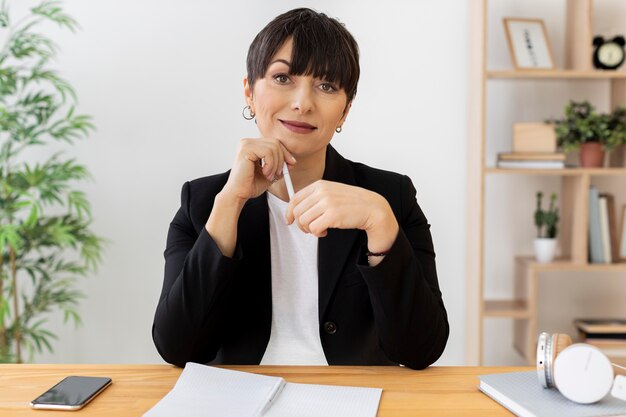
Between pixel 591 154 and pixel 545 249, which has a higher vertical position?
pixel 591 154

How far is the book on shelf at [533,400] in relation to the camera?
0.95 m

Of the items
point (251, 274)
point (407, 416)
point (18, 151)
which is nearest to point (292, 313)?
point (251, 274)

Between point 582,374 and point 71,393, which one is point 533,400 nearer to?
point 582,374

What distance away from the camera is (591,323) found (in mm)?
2852

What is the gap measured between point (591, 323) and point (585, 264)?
0.27 m

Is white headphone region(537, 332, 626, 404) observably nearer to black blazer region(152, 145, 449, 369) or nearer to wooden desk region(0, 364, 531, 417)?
wooden desk region(0, 364, 531, 417)

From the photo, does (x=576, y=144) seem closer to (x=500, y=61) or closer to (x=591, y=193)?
(x=591, y=193)

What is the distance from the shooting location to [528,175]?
3033 millimetres

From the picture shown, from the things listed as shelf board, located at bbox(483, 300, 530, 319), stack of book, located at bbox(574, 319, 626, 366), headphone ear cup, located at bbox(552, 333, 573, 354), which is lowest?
stack of book, located at bbox(574, 319, 626, 366)

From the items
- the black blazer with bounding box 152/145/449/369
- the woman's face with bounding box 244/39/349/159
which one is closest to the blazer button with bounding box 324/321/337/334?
the black blazer with bounding box 152/145/449/369

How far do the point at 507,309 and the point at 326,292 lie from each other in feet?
5.53

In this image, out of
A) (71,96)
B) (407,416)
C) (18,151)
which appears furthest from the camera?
(71,96)

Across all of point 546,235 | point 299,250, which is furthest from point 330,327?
point 546,235

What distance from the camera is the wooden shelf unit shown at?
2.74 meters
